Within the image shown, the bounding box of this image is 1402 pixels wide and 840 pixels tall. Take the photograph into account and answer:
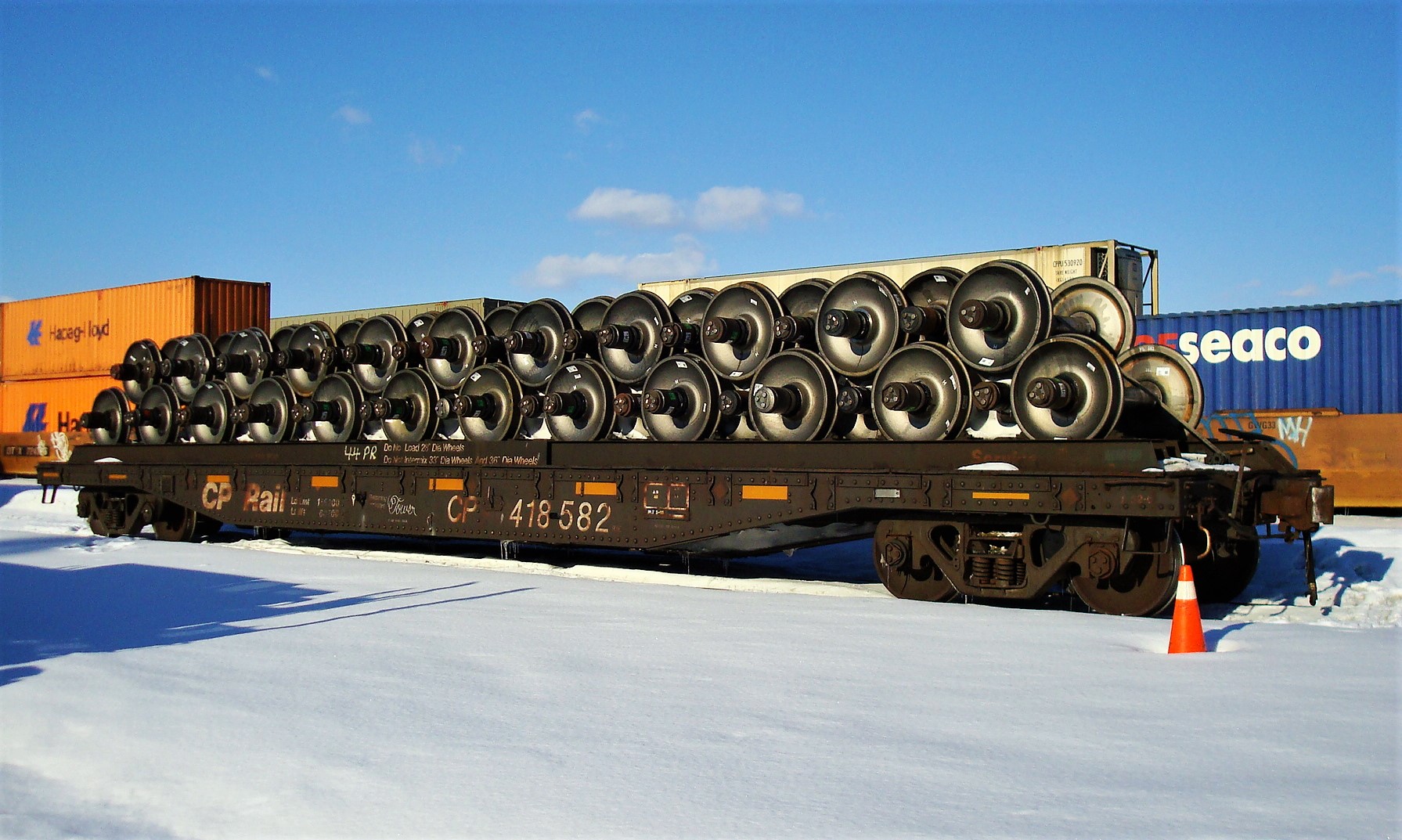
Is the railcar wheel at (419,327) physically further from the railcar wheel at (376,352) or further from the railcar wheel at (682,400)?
the railcar wheel at (682,400)

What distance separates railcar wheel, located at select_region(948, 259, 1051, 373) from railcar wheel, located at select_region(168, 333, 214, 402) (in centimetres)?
1274

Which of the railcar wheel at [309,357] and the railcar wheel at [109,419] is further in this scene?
the railcar wheel at [109,419]

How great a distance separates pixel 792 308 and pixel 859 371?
1354mm

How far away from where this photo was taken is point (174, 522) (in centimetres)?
1869

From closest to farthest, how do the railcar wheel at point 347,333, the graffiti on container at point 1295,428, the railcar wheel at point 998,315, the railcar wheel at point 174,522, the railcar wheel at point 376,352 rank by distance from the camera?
1. the railcar wheel at point 998,315
2. the railcar wheel at point 376,352
3. the railcar wheel at point 347,333
4. the railcar wheel at point 174,522
5. the graffiti on container at point 1295,428

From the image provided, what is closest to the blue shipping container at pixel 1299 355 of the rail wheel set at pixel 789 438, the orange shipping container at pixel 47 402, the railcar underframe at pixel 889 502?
the rail wheel set at pixel 789 438

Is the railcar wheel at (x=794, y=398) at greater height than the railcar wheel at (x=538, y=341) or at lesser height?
lesser

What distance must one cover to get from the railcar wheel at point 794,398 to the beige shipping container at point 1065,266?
27.3 ft

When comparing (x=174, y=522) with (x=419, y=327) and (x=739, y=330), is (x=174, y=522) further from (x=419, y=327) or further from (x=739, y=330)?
(x=739, y=330)

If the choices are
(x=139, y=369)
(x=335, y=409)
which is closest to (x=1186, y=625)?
(x=335, y=409)

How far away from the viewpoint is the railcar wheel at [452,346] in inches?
596

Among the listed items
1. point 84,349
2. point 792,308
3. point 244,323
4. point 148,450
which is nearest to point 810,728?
point 792,308

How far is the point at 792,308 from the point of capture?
12797 mm

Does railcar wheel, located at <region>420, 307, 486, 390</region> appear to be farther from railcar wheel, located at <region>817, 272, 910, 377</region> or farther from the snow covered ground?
railcar wheel, located at <region>817, 272, 910, 377</region>
